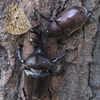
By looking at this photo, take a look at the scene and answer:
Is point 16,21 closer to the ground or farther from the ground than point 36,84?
farther from the ground

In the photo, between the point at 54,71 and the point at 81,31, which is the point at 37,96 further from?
the point at 81,31

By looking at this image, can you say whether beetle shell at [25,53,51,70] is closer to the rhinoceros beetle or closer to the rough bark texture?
the rough bark texture

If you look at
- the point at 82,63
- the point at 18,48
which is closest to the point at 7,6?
the point at 18,48

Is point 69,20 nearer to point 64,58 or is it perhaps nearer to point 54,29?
point 54,29

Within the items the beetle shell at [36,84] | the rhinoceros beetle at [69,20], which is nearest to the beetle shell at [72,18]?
the rhinoceros beetle at [69,20]

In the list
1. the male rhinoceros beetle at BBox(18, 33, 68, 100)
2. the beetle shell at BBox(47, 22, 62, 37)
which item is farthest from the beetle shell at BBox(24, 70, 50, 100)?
the beetle shell at BBox(47, 22, 62, 37)

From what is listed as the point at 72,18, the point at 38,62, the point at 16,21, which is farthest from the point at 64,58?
the point at 16,21
